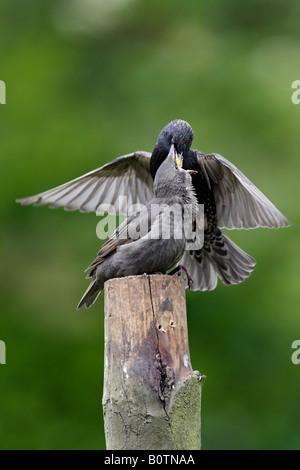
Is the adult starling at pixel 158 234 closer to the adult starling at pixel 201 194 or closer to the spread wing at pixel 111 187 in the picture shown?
the adult starling at pixel 201 194

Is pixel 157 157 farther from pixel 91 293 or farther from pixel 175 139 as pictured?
pixel 91 293

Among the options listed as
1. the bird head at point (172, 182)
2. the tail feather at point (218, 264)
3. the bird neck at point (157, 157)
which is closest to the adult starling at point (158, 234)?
the bird head at point (172, 182)

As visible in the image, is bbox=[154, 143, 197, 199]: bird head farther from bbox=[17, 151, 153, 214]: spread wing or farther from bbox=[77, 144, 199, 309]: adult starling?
bbox=[17, 151, 153, 214]: spread wing

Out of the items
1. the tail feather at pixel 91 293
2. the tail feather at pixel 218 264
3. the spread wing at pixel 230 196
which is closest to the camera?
the tail feather at pixel 91 293

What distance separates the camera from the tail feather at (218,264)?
18.9 feet

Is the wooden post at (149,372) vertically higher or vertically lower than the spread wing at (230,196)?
lower

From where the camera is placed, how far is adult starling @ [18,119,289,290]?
16.2 feet

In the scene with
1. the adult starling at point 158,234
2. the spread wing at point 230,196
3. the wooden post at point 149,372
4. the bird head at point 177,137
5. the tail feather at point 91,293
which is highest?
the bird head at point 177,137

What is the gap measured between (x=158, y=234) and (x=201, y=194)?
5.28 ft

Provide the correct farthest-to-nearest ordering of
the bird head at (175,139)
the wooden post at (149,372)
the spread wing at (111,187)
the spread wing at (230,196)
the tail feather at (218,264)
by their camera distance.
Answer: the tail feather at (218,264)
the bird head at (175,139)
the spread wing at (111,187)
the spread wing at (230,196)
the wooden post at (149,372)

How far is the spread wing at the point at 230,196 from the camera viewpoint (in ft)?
16.1

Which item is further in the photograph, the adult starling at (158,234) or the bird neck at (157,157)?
the bird neck at (157,157)

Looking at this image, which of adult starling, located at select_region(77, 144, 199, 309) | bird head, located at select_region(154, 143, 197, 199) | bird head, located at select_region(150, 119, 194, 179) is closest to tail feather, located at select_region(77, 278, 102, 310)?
adult starling, located at select_region(77, 144, 199, 309)

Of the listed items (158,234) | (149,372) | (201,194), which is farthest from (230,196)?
(149,372)
